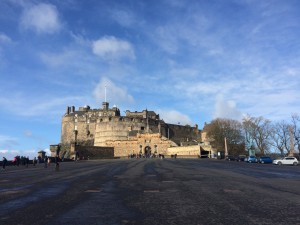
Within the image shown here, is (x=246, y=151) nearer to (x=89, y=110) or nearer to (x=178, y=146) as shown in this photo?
(x=178, y=146)

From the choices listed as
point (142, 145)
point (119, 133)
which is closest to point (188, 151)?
point (142, 145)

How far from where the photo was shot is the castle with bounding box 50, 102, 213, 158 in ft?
323

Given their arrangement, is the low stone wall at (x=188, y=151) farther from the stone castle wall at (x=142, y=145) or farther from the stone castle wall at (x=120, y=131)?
the stone castle wall at (x=120, y=131)

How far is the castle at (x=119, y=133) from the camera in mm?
98312

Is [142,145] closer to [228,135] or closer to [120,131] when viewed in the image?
[120,131]

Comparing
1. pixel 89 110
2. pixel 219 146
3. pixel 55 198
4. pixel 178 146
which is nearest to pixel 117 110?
pixel 89 110

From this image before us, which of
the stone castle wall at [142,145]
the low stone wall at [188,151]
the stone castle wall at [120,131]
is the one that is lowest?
the low stone wall at [188,151]

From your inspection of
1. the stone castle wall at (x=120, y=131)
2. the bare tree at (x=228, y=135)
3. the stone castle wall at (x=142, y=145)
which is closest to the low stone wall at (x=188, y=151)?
the stone castle wall at (x=142, y=145)

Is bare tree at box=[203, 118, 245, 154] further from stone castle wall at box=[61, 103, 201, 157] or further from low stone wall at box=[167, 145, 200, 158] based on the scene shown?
stone castle wall at box=[61, 103, 201, 157]

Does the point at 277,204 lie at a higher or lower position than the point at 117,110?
lower

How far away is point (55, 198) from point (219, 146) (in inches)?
3117

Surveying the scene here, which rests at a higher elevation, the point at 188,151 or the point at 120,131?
the point at 120,131

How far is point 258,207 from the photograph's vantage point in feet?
25.3

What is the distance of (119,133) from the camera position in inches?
4094
